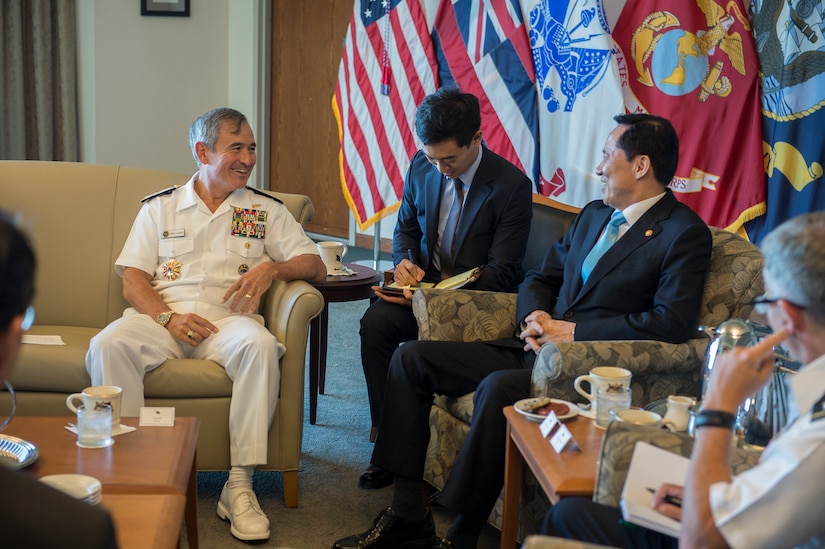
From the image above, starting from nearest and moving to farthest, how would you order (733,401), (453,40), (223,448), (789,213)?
(733,401), (223,448), (789,213), (453,40)

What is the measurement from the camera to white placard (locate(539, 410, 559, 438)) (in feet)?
6.27

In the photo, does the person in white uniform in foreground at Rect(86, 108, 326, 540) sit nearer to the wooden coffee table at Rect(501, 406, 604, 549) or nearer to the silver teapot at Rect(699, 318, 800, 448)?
the wooden coffee table at Rect(501, 406, 604, 549)

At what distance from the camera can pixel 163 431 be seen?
204cm

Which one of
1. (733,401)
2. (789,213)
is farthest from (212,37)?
(733,401)

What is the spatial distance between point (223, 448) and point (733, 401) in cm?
170

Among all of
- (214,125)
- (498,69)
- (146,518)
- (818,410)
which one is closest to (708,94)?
(498,69)

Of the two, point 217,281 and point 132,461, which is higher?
point 217,281

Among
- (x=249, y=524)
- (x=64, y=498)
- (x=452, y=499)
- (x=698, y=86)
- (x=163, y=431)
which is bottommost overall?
(x=249, y=524)

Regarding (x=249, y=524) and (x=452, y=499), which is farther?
(x=249, y=524)

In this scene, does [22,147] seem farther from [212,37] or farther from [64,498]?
[64,498]

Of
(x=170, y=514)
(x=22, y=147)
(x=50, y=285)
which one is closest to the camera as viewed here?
(x=170, y=514)

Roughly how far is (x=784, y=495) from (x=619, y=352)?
1135 millimetres

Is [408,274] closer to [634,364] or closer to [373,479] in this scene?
[373,479]

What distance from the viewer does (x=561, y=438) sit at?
185 centimetres
